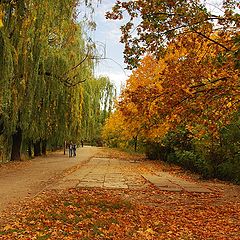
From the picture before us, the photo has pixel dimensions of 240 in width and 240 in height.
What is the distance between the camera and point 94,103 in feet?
93.2

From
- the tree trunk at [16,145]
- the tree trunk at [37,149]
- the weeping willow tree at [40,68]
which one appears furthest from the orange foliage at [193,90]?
the tree trunk at [37,149]

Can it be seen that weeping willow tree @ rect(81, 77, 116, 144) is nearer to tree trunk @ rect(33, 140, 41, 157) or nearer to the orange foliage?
tree trunk @ rect(33, 140, 41, 157)

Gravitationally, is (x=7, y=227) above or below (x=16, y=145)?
below

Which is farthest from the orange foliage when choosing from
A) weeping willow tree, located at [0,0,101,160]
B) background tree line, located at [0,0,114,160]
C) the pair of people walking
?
the pair of people walking

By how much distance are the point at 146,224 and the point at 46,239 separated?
1.94 metres

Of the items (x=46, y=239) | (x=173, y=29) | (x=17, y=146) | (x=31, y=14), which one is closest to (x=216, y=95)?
(x=173, y=29)

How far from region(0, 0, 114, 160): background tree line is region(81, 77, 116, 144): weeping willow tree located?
251 millimetres

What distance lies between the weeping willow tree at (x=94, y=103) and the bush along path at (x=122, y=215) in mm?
14468

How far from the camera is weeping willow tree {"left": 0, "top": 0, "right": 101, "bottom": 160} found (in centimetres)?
1014

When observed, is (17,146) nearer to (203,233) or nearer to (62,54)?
(62,54)

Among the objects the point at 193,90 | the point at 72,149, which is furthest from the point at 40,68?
the point at 72,149

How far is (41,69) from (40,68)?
67 millimetres

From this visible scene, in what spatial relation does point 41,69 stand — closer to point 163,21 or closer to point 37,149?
point 163,21

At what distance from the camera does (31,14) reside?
10078 mm
